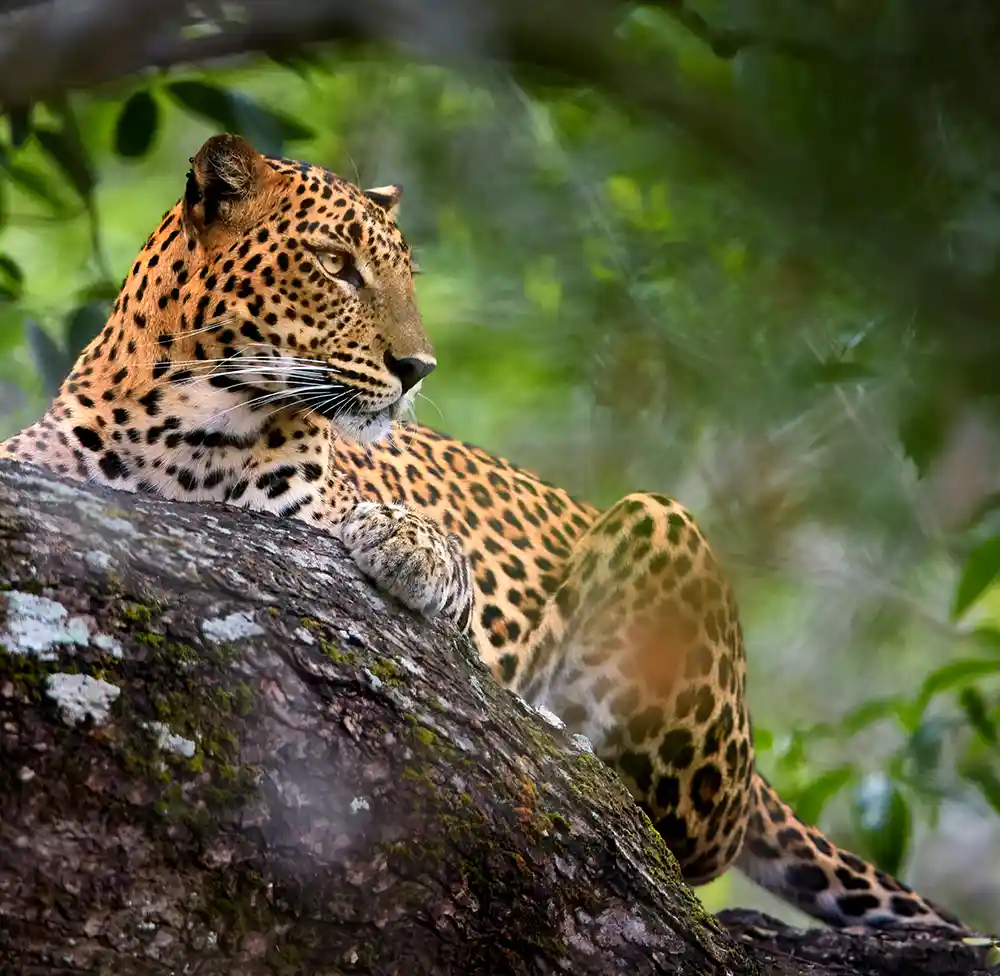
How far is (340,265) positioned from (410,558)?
1.23m

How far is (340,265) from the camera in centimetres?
455

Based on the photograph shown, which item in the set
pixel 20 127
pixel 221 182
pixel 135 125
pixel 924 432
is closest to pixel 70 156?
pixel 20 127

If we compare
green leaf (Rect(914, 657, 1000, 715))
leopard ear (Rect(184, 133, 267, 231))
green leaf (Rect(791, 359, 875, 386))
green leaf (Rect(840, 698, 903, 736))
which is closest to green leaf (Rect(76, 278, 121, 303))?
leopard ear (Rect(184, 133, 267, 231))

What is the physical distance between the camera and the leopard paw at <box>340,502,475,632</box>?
3631mm

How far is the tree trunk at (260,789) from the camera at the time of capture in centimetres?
231

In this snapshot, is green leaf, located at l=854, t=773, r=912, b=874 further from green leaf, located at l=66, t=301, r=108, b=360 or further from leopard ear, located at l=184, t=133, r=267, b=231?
green leaf, located at l=66, t=301, r=108, b=360

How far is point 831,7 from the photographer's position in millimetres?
1202

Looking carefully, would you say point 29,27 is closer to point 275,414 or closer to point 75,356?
point 275,414

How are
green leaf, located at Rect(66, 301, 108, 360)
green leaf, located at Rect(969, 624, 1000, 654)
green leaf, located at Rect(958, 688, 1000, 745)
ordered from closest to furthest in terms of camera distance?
green leaf, located at Rect(969, 624, 1000, 654)
green leaf, located at Rect(958, 688, 1000, 745)
green leaf, located at Rect(66, 301, 108, 360)

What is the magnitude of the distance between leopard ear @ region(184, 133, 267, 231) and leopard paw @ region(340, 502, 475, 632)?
100 centimetres

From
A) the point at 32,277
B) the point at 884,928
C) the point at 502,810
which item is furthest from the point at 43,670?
the point at 32,277

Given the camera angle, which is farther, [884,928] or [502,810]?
[884,928]

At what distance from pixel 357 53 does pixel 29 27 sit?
1.04 metres

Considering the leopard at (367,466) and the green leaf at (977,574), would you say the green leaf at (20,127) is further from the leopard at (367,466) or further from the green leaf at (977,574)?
the green leaf at (977,574)
